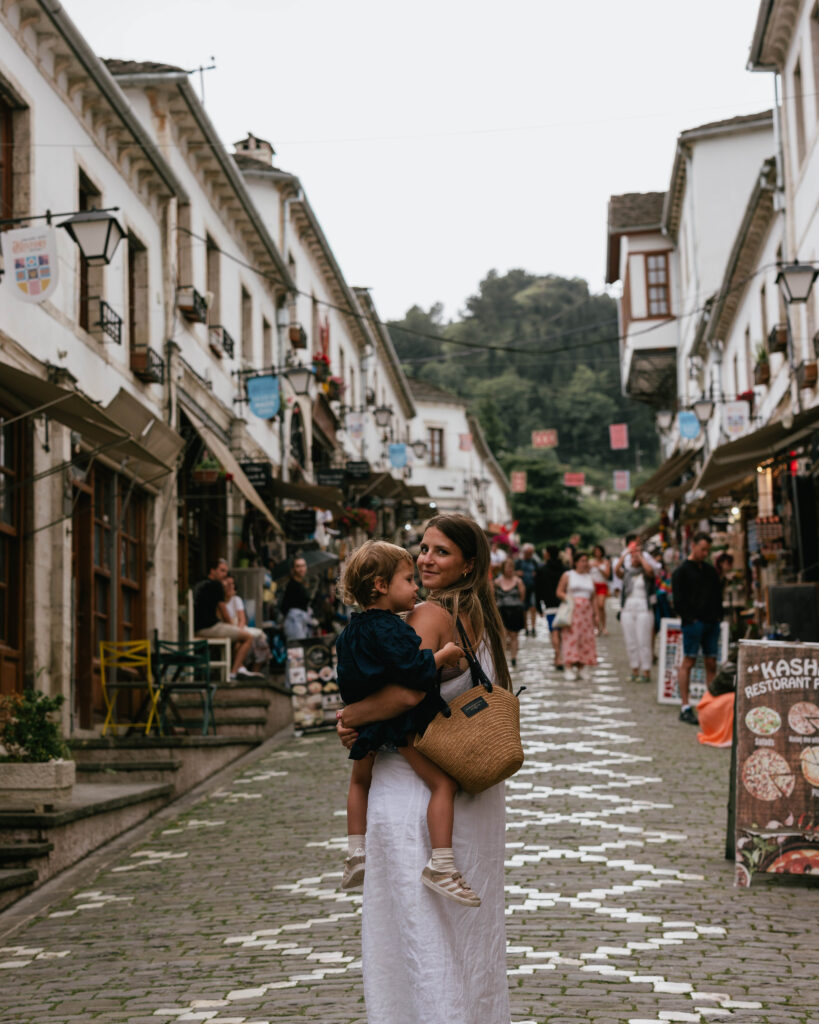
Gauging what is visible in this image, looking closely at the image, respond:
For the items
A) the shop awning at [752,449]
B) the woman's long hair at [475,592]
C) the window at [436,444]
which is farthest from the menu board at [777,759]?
the window at [436,444]

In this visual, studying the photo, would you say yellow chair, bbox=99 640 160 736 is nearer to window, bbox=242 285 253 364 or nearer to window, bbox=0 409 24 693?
window, bbox=0 409 24 693

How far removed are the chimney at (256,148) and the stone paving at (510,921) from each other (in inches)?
871

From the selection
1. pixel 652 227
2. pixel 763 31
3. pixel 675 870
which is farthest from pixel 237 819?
pixel 652 227

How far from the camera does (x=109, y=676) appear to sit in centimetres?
1530

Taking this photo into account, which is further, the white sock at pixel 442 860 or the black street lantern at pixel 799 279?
the black street lantern at pixel 799 279

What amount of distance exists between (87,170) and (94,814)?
799 centimetres

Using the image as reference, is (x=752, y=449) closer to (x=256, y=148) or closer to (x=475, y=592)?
(x=475, y=592)

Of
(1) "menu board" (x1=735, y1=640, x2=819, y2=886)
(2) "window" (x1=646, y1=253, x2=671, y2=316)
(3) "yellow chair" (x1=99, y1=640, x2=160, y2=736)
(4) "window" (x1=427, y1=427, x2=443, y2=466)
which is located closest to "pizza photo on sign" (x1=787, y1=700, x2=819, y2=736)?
(1) "menu board" (x1=735, y1=640, x2=819, y2=886)

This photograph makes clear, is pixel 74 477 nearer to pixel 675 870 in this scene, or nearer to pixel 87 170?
pixel 87 170

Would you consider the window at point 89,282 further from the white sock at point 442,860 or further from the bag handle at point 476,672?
the white sock at point 442,860

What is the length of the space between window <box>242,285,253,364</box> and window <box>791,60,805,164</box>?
9.52 m

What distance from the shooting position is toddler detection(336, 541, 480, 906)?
396cm

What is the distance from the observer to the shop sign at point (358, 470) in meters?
30.9

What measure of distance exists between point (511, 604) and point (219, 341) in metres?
6.18
